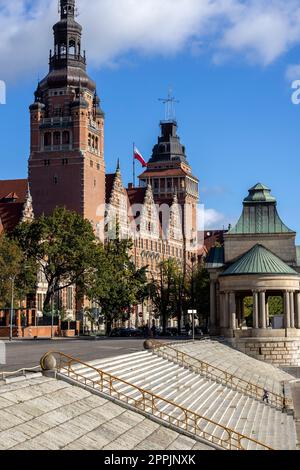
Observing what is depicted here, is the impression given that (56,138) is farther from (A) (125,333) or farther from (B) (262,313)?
(B) (262,313)

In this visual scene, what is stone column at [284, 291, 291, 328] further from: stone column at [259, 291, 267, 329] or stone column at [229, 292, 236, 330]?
stone column at [229, 292, 236, 330]

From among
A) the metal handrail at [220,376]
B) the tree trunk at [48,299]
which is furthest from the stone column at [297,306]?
the tree trunk at [48,299]

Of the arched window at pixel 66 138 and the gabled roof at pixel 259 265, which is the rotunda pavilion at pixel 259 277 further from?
the arched window at pixel 66 138

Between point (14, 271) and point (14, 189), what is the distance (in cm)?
4054

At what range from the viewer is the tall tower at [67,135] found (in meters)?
112

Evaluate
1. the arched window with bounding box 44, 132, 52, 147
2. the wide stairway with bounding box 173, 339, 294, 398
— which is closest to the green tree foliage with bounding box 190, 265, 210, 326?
the arched window with bounding box 44, 132, 52, 147

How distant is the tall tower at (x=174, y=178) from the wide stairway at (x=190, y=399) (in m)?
116

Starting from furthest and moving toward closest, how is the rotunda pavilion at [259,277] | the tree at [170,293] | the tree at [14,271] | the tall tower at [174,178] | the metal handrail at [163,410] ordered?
the tall tower at [174,178], the tree at [170,293], the tree at [14,271], the rotunda pavilion at [259,277], the metal handrail at [163,410]

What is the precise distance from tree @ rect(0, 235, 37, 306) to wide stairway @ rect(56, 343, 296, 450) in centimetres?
3520

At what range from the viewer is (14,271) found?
7506 centimetres

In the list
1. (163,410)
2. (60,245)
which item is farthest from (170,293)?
(163,410)

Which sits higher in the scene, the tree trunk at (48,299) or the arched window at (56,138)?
the arched window at (56,138)
